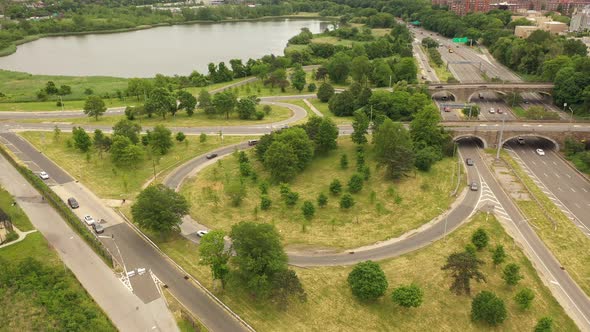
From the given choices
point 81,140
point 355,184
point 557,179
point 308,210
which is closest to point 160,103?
point 81,140

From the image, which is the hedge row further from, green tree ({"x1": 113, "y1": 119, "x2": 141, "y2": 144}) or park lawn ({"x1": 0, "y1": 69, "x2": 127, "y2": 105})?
park lawn ({"x1": 0, "y1": 69, "x2": 127, "y2": 105})

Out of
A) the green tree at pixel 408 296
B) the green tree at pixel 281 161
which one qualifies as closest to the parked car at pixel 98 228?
the green tree at pixel 281 161

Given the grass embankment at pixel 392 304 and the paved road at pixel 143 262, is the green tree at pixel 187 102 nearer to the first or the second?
the paved road at pixel 143 262

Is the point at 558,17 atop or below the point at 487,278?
atop

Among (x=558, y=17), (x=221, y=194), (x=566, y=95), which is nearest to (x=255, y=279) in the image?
(x=221, y=194)

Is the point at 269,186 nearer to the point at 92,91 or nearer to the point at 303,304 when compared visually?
the point at 303,304

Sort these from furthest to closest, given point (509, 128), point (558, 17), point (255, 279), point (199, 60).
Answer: point (558, 17)
point (199, 60)
point (509, 128)
point (255, 279)

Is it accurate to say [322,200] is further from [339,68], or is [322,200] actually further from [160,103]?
[339,68]
